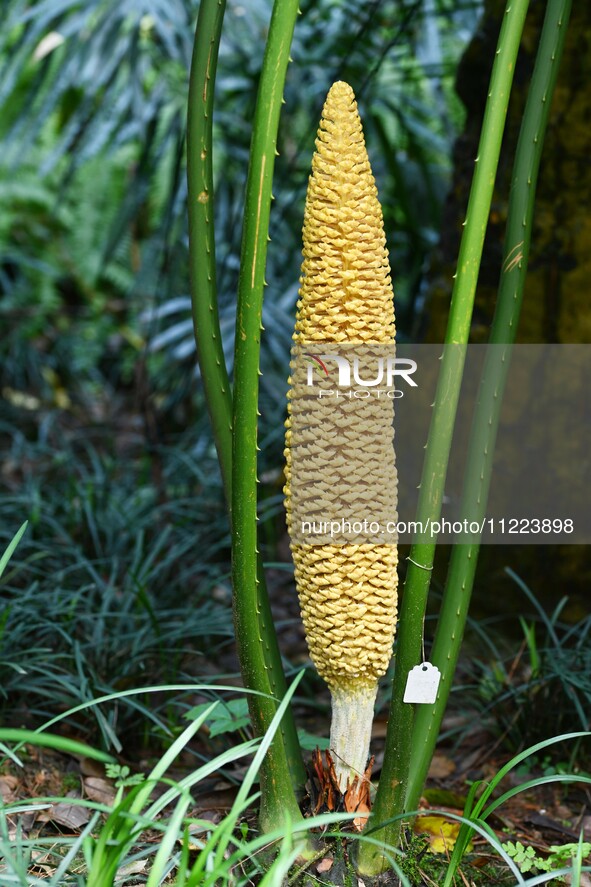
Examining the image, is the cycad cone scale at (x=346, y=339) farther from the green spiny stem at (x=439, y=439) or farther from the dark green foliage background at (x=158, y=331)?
the dark green foliage background at (x=158, y=331)

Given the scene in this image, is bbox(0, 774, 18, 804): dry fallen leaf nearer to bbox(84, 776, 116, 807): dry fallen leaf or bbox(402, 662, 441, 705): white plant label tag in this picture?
bbox(84, 776, 116, 807): dry fallen leaf

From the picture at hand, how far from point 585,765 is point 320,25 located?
2.59 meters

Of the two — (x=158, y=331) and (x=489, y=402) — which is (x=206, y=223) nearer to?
(x=489, y=402)

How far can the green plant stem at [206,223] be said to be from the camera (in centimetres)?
121

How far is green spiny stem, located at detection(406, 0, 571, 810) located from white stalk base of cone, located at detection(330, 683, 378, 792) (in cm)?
8

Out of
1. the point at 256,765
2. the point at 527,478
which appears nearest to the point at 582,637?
the point at 527,478

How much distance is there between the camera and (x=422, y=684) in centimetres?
122

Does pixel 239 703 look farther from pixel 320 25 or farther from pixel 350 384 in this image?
pixel 320 25

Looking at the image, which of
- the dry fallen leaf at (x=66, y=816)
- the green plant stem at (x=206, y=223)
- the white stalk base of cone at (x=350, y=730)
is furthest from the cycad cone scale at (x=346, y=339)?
the dry fallen leaf at (x=66, y=816)

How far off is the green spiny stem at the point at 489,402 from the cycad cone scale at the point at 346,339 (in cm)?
9

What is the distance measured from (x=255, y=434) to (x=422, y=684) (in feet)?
1.37

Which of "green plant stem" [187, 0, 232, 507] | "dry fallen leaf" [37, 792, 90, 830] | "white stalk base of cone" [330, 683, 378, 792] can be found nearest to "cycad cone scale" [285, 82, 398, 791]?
"white stalk base of cone" [330, 683, 378, 792]

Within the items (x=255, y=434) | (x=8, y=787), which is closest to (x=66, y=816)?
(x=8, y=787)

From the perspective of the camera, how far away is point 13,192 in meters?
5.09
